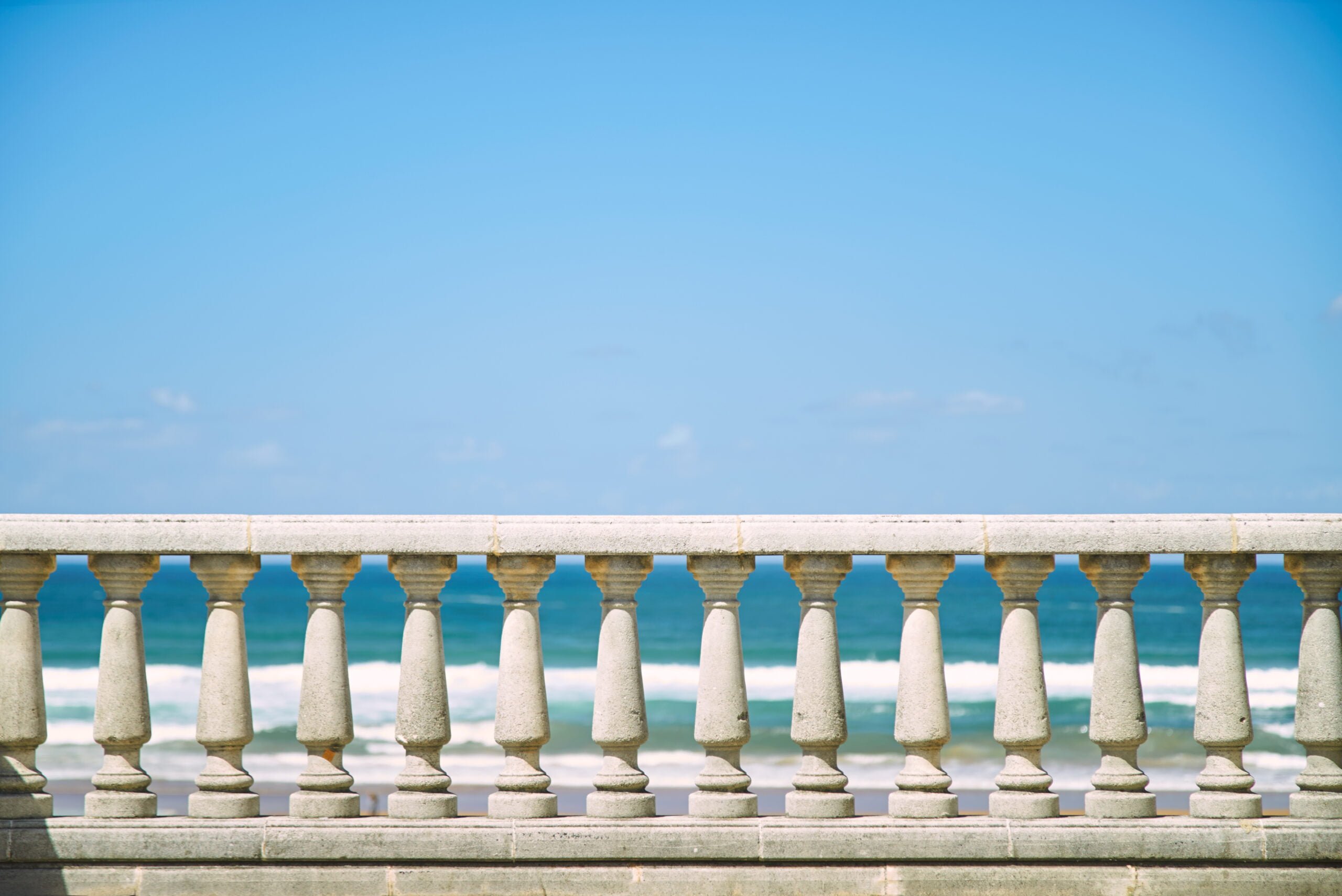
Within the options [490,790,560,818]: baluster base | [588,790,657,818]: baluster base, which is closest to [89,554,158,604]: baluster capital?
[490,790,560,818]: baluster base

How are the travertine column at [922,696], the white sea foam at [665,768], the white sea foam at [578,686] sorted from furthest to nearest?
the white sea foam at [578,686] < the white sea foam at [665,768] < the travertine column at [922,696]

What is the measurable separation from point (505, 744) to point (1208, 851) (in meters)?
3.01

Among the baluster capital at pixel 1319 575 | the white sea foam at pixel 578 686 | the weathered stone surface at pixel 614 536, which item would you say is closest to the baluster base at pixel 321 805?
the weathered stone surface at pixel 614 536

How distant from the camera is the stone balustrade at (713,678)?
5.02 meters

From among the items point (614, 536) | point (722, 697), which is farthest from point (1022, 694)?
point (614, 536)

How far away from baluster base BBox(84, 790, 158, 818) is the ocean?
6777 millimetres

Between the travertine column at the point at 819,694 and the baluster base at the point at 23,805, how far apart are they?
329 centimetres

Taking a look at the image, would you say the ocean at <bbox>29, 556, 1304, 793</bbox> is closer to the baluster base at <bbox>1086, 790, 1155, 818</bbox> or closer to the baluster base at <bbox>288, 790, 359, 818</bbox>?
the baluster base at <bbox>1086, 790, 1155, 818</bbox>

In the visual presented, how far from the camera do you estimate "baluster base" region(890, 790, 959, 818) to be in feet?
16.7

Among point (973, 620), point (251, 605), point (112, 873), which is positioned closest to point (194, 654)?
point (251, 605)

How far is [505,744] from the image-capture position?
5109 mm

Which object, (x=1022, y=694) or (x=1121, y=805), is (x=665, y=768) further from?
(x=1022, y=694)

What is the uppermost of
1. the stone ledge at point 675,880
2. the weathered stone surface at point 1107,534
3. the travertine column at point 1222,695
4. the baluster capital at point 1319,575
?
the weathered stone surface at point 1107,534

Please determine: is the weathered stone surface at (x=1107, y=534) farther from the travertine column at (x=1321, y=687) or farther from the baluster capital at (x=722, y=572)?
the baluster capital at (x=722, y=572)
